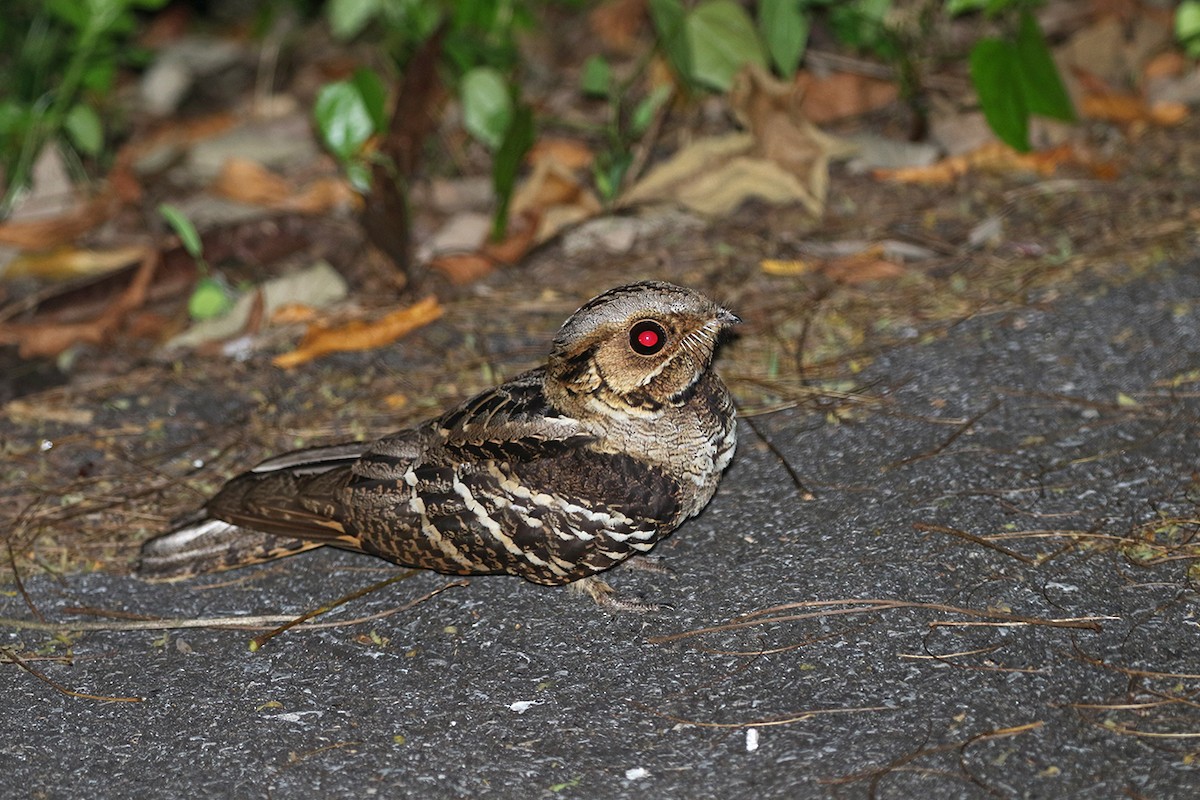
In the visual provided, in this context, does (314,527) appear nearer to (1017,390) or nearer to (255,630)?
(255,630)

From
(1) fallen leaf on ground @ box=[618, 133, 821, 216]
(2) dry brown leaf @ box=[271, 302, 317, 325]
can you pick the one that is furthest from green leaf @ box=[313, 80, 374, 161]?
(1) fallen leaf on ground @ box=[618, 133, 821, 216]

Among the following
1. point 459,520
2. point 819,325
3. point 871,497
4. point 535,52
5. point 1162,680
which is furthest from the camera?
point 535,52

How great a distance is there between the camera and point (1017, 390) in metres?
3.61

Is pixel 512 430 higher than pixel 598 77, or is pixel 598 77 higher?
pixel 598 77

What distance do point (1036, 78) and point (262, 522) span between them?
3054mm

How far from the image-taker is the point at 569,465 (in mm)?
2963

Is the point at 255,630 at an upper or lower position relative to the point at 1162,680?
lower

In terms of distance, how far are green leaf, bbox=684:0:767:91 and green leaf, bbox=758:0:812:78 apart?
2.9 inches

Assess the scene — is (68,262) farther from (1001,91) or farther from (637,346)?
(1001,91)

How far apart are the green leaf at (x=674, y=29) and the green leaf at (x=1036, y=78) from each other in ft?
3.97

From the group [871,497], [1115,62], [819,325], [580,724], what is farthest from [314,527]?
[1115,62]

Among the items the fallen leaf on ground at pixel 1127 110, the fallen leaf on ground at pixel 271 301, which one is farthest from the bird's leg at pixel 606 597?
the fallen leaf on ground at pixel 1127 110

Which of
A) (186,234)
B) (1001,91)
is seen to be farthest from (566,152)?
(1001,91)

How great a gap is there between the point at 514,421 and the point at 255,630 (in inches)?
30.3
